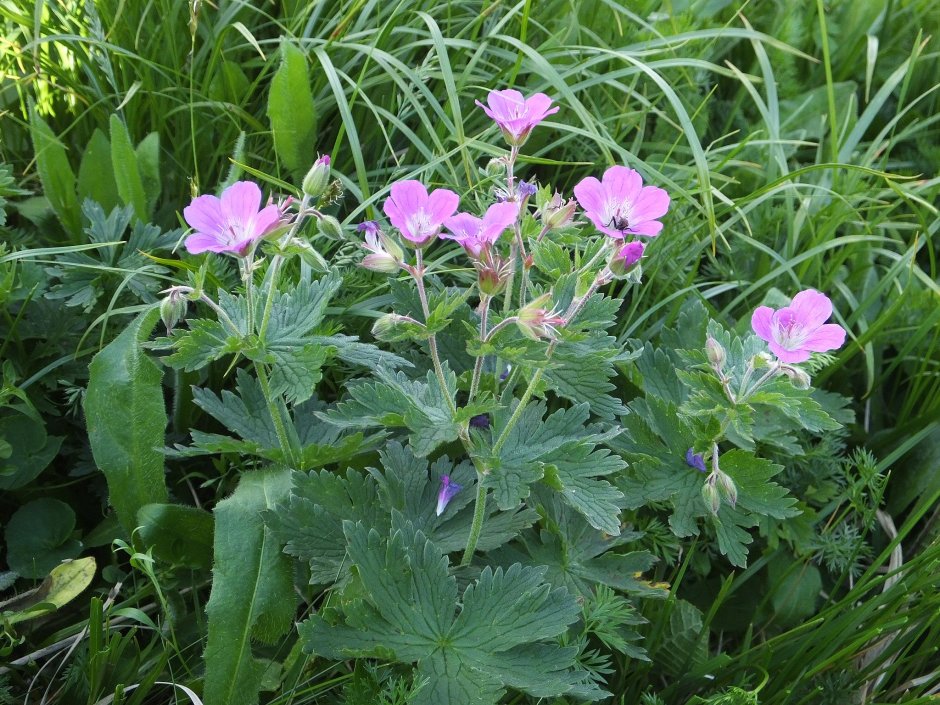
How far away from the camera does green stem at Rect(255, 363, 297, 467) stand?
1273 mm

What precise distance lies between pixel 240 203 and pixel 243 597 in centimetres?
57

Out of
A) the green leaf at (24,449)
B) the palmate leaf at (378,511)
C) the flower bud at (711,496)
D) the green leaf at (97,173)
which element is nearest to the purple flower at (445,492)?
the palmate leaf at (378,511)

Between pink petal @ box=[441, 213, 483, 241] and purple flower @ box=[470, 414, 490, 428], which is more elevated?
pink petal @ box=[441, 213, 483, 241]

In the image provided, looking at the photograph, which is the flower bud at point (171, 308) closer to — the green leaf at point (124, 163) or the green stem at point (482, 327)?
the green stem at point (482, 327)

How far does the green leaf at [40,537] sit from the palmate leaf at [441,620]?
584mm

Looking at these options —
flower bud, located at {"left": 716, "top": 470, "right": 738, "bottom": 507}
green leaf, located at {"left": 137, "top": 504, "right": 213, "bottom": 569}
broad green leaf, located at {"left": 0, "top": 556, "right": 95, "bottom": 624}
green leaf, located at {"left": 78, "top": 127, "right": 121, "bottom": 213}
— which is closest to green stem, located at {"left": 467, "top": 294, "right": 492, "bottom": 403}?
flower bud, located at {"left": 716, "top": 470, "right": 738, "bottom": 507}

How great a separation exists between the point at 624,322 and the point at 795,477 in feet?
1.50

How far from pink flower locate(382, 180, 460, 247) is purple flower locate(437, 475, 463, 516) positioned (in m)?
0.40

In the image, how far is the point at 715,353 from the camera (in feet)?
4.34

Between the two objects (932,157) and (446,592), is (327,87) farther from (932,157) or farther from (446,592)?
(932,157)

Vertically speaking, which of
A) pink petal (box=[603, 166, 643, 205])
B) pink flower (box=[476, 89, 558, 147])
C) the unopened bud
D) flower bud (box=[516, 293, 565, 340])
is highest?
pink flower (box=[476, 89, 558, 147])

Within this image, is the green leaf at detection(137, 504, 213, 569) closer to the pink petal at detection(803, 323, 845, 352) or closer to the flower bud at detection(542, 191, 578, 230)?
the flower bud at detection(542, 191, 578, 230)

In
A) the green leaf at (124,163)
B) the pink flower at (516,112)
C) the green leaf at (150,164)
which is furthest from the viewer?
the green leaf at (150,164)

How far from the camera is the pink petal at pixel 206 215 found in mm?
1160
